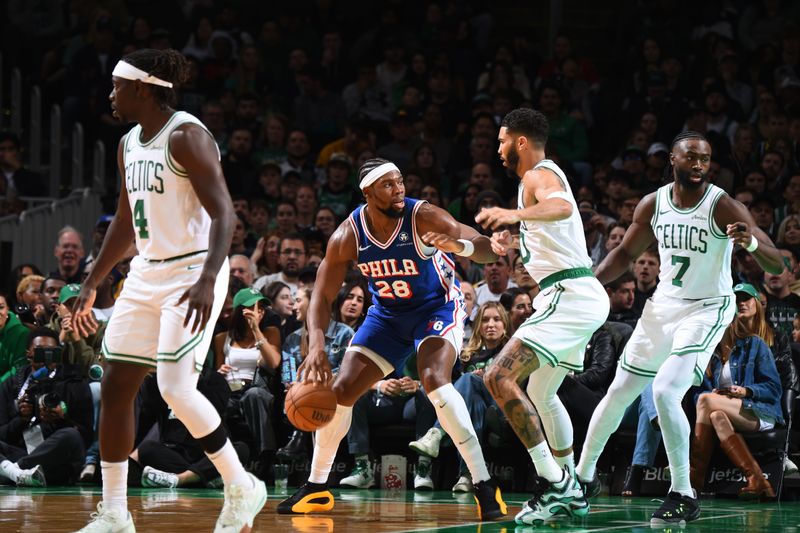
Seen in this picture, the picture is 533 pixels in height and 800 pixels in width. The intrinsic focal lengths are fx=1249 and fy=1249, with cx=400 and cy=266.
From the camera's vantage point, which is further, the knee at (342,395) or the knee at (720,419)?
the knee at (720,419)

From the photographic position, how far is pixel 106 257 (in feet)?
20.2

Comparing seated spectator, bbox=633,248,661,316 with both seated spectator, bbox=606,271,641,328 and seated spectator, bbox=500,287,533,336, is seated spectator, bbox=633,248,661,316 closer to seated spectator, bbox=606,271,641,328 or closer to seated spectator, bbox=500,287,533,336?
seated spectator, bbox=606,271,641,328

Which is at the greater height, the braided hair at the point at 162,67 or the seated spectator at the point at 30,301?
the braided hair at the point at 162,67

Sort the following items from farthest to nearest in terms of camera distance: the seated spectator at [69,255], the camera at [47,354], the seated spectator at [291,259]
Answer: the seated spectator at [69,255]
the seated spectator at [291,259]
the camera at [47,354]

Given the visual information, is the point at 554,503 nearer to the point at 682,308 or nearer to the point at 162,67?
the point at 682,308

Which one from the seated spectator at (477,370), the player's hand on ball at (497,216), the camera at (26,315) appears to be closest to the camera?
the player's hand on ball at (497,216)

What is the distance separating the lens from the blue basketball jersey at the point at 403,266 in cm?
755

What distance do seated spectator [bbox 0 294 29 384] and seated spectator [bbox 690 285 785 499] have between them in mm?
5905

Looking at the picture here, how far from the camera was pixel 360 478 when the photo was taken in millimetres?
10133

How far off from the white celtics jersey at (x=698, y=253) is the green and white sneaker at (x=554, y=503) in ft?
4.31

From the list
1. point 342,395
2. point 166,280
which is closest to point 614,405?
point 342,395

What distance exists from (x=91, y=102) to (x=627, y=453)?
28.6 feet

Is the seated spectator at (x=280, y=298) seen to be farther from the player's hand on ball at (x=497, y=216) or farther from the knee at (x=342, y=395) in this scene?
the player's hand on ball at (x=497, y=216)

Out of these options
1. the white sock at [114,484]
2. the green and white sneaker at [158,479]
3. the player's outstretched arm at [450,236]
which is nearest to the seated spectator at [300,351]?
the green and white sneaker at [158,479]
